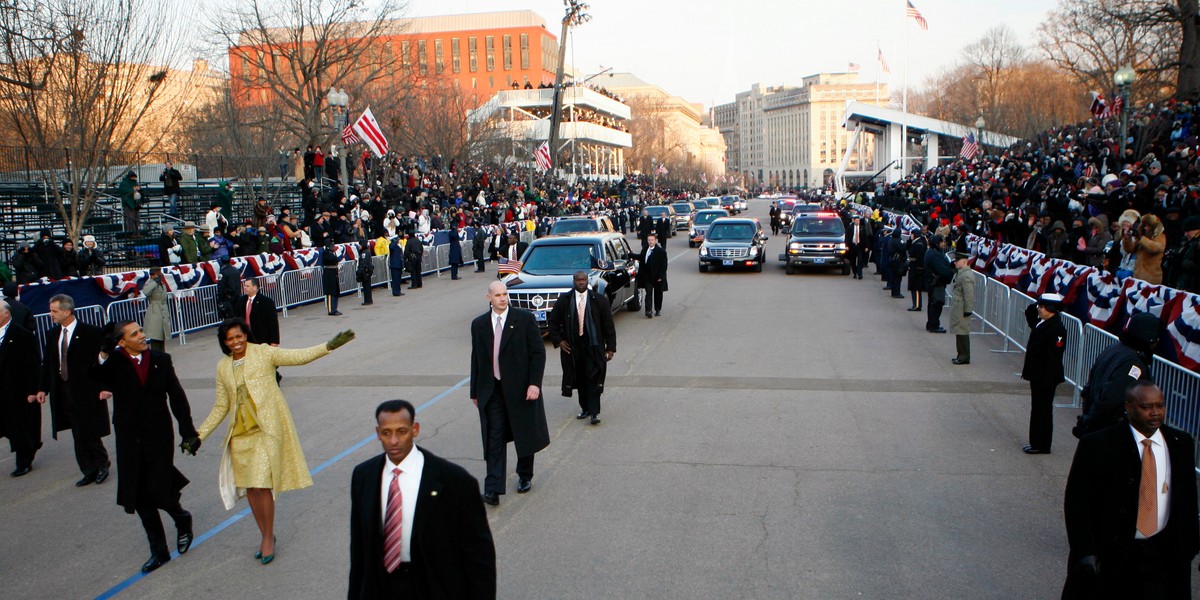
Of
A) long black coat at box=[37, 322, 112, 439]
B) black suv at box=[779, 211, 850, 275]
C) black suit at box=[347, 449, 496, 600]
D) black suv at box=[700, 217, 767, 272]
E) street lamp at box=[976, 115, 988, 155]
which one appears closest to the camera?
black suit at box=[347, 449, 496, 600]

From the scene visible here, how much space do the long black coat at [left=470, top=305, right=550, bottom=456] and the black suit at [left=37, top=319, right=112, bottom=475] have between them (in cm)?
317

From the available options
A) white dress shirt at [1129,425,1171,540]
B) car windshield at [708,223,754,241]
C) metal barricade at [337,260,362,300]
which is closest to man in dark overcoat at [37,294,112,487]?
white dress shirt at [1129,425,1171,540]

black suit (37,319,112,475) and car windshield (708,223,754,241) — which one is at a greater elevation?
car windshield (708,223,754,241)

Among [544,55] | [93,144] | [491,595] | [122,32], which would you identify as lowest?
[491,595]

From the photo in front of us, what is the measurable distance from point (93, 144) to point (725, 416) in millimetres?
15579

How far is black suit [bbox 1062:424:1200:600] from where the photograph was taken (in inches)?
159

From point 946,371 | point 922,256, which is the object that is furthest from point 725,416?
point 922,256

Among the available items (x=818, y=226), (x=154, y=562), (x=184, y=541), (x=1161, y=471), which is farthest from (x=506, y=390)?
(x=818, y=226)

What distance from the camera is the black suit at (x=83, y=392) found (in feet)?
24.4

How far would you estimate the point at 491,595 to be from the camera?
11.6 feet

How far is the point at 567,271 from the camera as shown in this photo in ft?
51.6

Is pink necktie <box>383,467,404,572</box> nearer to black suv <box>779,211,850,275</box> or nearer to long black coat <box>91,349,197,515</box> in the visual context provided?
long black coat <box>91,349,197,515</box>

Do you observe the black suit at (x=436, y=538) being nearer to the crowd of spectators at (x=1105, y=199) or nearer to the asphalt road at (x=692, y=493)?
the asphalt road at (x=692, y=493)

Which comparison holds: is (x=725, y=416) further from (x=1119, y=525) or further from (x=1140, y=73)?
(x=1140, y=73)
